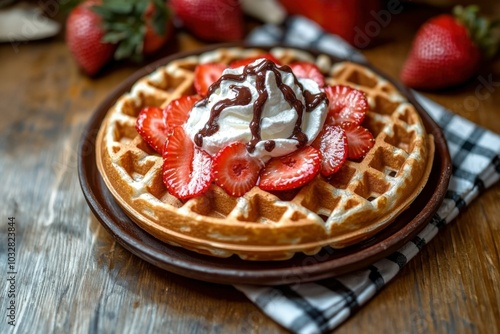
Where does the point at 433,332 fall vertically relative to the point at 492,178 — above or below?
below

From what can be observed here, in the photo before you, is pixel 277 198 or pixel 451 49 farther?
pixel 451 49

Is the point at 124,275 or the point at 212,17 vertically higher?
the point at 212,17

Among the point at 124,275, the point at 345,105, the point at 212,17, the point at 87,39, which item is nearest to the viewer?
the point at 124,275

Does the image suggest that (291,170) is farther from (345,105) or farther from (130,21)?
(130,21)

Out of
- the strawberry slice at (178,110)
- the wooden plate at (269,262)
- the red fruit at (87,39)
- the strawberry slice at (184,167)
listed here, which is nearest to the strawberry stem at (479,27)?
the wooden plate at (269,262)

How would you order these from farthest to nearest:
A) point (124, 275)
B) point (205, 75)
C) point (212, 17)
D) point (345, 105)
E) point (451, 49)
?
point (212, 17) < point (451, 49) < point (205, 75) < point (345, 105) < point (124, 275)

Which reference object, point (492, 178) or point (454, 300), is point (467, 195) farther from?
Answer: point (454, 300)

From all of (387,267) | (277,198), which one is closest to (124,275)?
(277,198)

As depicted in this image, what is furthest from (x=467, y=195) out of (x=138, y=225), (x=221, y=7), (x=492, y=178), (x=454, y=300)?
(x=221, y=7)
